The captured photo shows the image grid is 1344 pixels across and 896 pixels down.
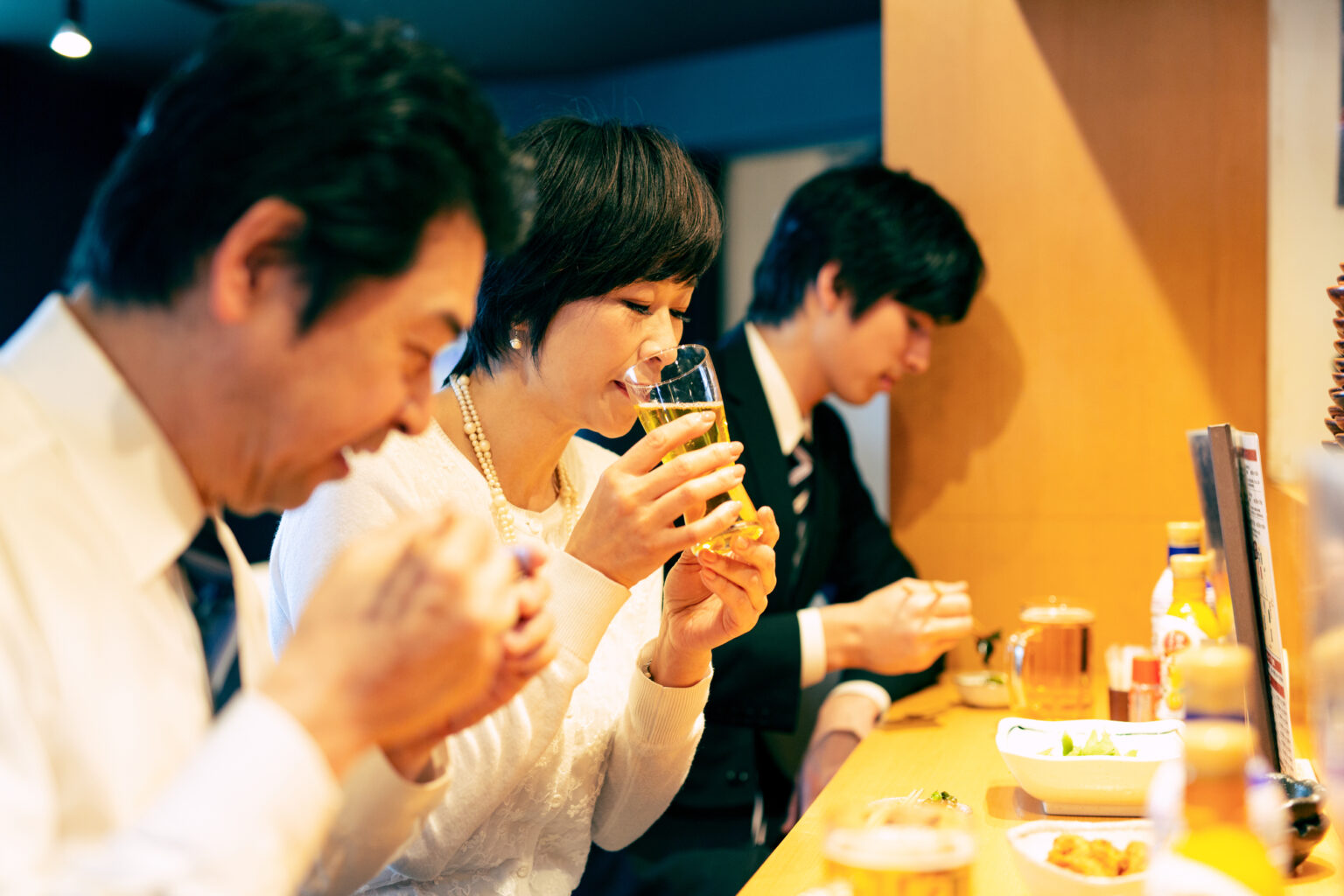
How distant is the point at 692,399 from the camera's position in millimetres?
1255

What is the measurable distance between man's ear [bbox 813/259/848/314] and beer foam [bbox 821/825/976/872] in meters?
1.68

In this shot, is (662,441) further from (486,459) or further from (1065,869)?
(1065,869)

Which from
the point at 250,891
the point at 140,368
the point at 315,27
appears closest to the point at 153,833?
the point at 250,891

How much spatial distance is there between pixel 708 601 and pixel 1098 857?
603 millimetres

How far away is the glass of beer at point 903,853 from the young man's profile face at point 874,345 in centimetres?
160

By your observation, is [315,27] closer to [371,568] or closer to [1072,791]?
[371,568]

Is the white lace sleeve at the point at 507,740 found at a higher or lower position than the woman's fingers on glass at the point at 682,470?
lower

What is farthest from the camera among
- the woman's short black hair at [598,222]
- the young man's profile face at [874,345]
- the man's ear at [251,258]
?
the young man's profile face at [874,345]

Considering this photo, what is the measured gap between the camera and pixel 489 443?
4.98 feet

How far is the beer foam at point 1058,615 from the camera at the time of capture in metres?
1.71

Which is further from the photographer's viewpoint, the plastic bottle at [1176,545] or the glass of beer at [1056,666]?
the glass of beer at [1056,666]

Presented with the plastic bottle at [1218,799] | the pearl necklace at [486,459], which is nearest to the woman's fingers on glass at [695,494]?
the pearl necklace at [486,459]

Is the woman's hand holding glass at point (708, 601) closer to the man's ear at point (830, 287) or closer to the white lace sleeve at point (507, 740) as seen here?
the white lace sleeve at point (507, 740)

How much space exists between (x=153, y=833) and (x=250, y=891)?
0.06 m
